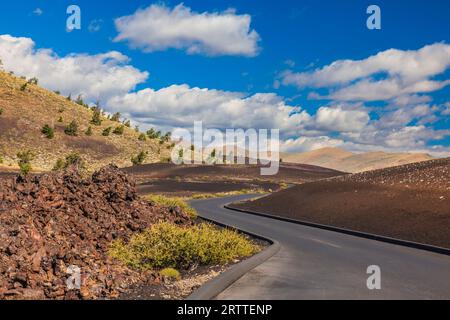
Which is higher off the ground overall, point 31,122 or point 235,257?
point 31,122

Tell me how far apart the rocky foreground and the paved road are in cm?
268

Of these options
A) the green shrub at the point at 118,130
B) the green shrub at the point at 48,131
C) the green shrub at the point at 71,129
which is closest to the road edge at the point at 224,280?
the green shrub at the point at 48,131

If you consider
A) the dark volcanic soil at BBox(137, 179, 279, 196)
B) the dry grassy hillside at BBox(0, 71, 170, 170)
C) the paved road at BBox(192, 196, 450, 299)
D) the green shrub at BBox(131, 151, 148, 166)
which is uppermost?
the dry grassy hillside at BBox(0, 71, 170, 170)

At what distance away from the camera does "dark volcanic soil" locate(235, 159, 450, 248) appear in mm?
21656

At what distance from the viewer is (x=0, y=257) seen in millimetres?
10875

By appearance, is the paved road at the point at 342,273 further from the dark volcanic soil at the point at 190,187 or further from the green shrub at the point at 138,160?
the green shrub at the point at 138,160

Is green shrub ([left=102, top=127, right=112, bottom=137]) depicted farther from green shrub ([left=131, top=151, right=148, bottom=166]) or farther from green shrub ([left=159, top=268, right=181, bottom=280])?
green shrub ([left=159, top=268, right=181, bottom=280])

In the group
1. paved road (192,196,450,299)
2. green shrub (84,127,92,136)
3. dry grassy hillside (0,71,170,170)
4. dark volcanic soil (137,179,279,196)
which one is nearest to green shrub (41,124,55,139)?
dry grassy hillside (0,71,170,170)

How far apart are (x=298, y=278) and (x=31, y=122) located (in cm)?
10018

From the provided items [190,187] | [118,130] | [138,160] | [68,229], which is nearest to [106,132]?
[118,130]

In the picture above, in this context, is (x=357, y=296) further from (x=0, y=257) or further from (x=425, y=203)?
(x=425, y=203)

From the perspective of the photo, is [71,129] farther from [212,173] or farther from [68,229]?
[68,229]

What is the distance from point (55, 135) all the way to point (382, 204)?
84845mm
